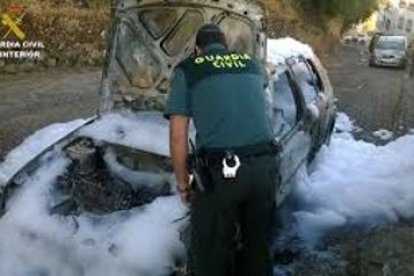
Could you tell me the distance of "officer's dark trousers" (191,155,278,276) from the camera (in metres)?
4.15

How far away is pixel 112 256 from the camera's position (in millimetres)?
4762

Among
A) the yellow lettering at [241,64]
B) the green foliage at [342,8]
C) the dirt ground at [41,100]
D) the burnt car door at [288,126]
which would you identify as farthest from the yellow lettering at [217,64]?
the green foliage at [342,8]

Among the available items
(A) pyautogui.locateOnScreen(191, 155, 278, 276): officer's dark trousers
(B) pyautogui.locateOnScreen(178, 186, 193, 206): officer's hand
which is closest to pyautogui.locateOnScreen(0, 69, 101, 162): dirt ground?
(B) pyautogui.locateOnScreen(178, 186, 193, 206): officer's hand

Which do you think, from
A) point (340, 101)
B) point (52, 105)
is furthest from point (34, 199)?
point (340, 101)

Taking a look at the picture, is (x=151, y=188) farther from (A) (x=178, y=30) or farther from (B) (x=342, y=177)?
(B) (x=342, y=177)

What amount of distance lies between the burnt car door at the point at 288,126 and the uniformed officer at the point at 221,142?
175 centimetres

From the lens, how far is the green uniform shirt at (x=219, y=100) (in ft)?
13.5

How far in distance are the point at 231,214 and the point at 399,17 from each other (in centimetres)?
8064

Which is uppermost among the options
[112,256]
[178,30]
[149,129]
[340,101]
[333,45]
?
[178,30]

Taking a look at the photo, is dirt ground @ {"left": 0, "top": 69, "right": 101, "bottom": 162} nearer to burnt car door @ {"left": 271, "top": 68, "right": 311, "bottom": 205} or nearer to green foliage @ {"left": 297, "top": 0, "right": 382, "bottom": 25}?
burnt car door @ {"left": 271, "top": 68, "right": 311, "bottom": 205}

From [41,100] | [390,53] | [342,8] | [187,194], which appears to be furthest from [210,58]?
[342,8]

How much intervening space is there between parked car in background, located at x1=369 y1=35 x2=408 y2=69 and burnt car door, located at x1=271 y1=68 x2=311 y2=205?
24920 millimetres

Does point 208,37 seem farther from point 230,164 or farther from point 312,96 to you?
point 312,96

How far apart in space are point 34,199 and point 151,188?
34.6 inches
